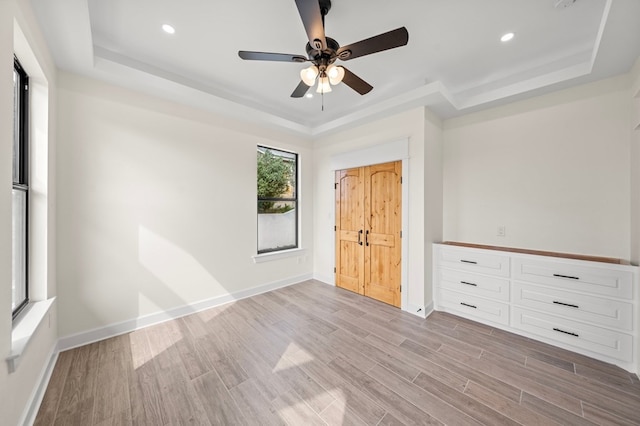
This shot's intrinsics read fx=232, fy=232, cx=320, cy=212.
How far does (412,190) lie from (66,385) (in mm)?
3879

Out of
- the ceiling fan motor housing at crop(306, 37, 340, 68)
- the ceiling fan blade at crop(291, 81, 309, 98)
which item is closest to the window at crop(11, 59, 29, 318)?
the ceiling fan blade at crop(291, 81, 309, 98)

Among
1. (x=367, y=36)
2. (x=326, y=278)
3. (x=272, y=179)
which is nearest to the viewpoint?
(x=367, y=36)

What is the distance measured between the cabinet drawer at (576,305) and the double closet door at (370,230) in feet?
4.48

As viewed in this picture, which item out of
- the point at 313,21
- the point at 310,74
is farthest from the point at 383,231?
the point at 313,21

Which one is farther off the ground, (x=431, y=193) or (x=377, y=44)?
(x=377, y=44)

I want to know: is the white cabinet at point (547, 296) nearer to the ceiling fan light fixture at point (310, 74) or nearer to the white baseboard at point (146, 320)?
the ceiling fan light fixture at point (310, 74)

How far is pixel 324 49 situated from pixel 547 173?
2898mm

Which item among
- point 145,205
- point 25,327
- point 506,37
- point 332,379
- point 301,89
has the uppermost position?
point 506,37

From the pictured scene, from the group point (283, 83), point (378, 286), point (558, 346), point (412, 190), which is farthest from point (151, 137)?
point (558, 346)

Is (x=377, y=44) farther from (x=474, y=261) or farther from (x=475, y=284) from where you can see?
(x=475, y=284)

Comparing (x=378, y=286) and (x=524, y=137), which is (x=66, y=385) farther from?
(x=524, y=137)

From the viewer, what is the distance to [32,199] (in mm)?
1954

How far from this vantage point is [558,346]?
2344mm

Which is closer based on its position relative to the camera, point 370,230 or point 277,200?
point 370,230
